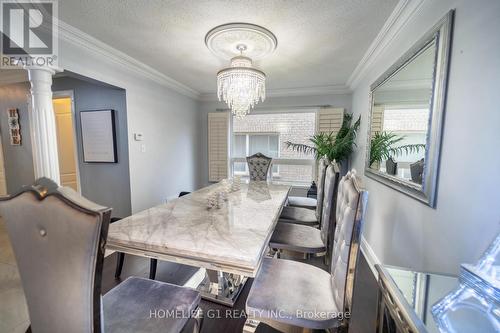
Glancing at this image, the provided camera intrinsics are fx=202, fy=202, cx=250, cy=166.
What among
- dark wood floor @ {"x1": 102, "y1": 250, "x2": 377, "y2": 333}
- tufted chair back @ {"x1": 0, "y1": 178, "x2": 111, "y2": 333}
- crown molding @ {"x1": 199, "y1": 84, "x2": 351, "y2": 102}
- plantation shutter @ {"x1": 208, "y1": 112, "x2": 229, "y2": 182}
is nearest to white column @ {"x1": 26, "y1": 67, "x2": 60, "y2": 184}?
dark wood floor @ {"x1": 102, "y1": 250, "x2": 377, "y2": 333}

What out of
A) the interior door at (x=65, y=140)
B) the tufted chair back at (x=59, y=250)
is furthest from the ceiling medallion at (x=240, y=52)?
the interior door at (x=65, y=140)

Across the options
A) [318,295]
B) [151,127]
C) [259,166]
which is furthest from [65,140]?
[318,295]

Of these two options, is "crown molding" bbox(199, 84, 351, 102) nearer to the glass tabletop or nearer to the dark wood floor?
the dark wood floor

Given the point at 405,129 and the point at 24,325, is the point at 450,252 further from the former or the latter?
the point at 24,325

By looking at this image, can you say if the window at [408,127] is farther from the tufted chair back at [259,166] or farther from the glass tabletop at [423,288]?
the tufted chair back at [259,166]

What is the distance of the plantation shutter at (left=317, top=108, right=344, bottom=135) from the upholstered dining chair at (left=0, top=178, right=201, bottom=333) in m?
3.74

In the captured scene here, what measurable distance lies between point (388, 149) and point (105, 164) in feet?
11.6

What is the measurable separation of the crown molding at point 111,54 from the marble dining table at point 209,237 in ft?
6.31

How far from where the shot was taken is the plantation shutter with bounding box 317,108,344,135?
3662 mm

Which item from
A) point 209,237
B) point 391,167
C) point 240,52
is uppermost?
point 240,52

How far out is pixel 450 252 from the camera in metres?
1.07

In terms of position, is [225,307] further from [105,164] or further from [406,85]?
[105,164]

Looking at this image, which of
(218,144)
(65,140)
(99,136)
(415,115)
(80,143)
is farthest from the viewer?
(218,144)

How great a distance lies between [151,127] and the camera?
124 inches
